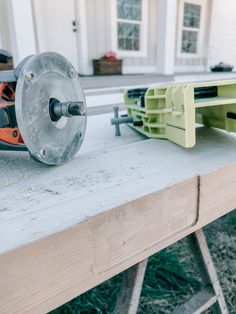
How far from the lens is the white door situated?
14.0 feet

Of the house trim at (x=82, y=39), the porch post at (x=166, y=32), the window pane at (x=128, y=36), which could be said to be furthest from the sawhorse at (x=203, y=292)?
the window pane at (x=128, y=36)

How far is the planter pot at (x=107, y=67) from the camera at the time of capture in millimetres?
4672

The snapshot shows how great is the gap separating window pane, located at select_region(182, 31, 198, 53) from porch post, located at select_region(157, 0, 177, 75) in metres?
2.48

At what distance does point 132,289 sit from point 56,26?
4.66 meters

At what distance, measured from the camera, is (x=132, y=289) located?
73 centimetres

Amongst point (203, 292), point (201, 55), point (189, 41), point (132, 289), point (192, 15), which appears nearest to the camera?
point (132, 289)

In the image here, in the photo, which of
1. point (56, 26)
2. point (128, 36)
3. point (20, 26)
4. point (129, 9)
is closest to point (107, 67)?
point (56, 26)

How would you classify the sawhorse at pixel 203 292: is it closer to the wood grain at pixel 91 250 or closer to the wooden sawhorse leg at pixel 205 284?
the wooden sawhorse leg at pixel 205 284

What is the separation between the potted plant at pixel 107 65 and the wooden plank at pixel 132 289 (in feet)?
14.2

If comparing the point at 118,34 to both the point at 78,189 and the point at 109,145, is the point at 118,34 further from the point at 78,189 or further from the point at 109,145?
the point at 78,189

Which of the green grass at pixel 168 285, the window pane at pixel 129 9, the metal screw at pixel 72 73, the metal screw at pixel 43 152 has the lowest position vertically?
the green grass at pixel 168 285

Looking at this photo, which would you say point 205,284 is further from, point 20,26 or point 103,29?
point 103,29

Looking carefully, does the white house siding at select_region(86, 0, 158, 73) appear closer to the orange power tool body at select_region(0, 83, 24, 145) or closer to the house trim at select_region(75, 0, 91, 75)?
the house trim at select_region(75, 0, 91, 75)

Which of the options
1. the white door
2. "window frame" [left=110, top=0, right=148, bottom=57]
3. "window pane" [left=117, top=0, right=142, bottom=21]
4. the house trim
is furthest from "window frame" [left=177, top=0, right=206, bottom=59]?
the white door
